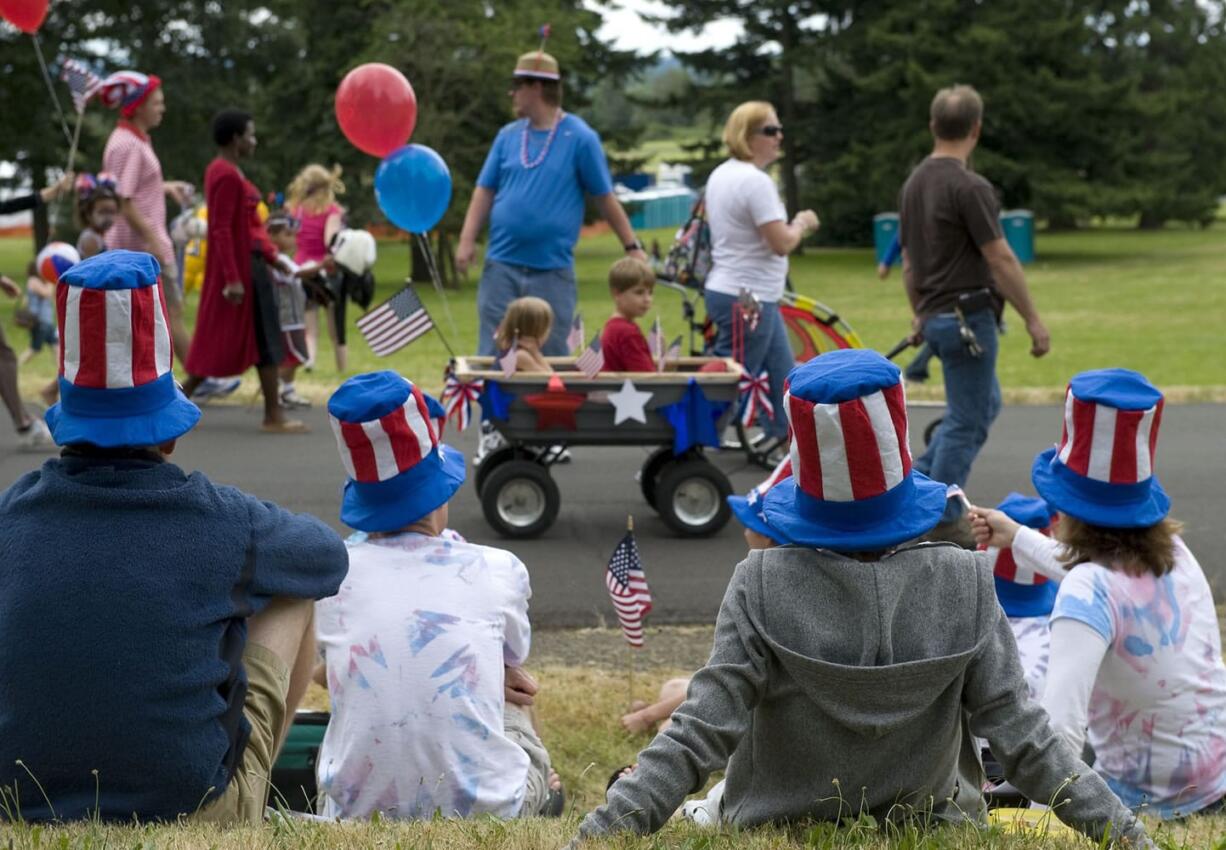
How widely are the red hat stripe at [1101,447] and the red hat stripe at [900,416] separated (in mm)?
1145

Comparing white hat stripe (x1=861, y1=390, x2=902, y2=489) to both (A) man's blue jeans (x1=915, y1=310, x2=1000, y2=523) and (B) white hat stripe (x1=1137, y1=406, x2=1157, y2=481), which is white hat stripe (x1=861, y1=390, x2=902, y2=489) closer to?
(B) white hat stripe (x1=1137, y1=406, x2=1157, y2=481)

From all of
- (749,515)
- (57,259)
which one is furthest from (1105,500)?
(57,259)

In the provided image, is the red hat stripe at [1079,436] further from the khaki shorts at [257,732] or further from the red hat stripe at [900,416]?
the khaki shorts at [257,732]

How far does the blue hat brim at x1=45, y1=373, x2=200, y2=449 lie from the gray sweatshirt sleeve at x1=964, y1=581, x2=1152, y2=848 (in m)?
1.58

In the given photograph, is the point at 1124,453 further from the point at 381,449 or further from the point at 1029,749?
the point at 381,449

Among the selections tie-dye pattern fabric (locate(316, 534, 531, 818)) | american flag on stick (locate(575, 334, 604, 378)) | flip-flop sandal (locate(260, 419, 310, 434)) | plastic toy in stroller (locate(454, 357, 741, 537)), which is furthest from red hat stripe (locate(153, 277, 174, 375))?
flip-flop sandal (locate(260, 419, 310, 434))

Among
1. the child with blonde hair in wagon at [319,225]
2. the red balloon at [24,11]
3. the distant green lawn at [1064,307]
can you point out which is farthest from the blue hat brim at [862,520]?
the child with blonde hair in wagon at [319,225]

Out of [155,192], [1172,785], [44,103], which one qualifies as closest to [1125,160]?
[44,103]

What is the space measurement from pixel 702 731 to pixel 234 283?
8722 mm

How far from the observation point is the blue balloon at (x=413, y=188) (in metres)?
9.91

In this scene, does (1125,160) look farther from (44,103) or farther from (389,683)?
(389,683)

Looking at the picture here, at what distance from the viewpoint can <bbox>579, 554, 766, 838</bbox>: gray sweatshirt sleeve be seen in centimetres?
276

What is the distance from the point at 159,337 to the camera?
10.8 feet

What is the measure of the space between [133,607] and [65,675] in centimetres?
A: 18
